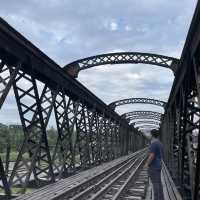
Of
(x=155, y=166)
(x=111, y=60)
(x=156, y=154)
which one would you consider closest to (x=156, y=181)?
(x=155, y=166)

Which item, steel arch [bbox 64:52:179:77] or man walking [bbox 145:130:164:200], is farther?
steel arch [bbox 64:52:179:77]

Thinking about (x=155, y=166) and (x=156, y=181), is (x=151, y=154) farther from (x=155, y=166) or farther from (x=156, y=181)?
(x=156, y=181)

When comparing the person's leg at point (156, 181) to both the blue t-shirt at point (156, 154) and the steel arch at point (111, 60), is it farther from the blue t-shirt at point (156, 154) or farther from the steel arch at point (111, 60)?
the steel arch at point (111, 60)

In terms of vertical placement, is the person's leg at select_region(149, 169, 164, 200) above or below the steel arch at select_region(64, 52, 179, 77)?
below

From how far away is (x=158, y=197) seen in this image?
24.0ft

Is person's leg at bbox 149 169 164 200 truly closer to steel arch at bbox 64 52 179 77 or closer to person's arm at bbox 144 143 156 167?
person's arm at bbox 144 143 156 167

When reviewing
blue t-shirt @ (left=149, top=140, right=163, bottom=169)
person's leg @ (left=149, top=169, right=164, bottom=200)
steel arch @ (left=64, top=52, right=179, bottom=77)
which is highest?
steel arch @ (left=64, top=52, right=179, bottom=77)

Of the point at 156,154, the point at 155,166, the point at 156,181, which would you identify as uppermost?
the point at 156,154

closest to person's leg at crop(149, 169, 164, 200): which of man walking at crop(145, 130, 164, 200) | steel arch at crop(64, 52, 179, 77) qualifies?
man walking at crop(145, 130, 164, 200)

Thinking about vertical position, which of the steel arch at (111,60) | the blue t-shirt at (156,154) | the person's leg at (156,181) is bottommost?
the person's leg at (156,181)

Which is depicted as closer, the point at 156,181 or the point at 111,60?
the point at 156,181

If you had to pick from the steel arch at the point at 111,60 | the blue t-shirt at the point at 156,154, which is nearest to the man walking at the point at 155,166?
the blue t-shirt at the point at 156,154

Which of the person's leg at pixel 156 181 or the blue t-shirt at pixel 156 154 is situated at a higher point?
the blue t-shirt at pixel 156 154

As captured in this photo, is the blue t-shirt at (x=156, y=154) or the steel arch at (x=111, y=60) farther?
the steel arch at (x=111, y=60)
